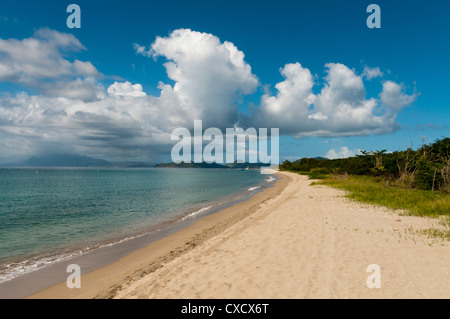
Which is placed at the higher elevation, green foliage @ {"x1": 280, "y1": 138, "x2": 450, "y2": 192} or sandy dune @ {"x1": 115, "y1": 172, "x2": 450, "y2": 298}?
green foliage @ {"x1": 280, "y1": 138, "x2": 450, "y2": 192}

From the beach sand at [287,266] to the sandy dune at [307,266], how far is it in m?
0.03

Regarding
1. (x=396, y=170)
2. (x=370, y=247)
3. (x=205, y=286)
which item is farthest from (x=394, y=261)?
(x=396, y=170)

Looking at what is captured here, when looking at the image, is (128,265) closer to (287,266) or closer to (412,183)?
(287,266)

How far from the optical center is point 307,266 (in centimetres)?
800

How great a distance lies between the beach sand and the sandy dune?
26mm

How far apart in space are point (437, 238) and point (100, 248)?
16.6 m

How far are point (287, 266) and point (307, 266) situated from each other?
662 mm

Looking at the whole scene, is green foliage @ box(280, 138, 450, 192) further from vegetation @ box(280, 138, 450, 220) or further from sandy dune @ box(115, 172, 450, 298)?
sandy dune @ box(115, 172, 450, 298)

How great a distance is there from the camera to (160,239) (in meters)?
14.6

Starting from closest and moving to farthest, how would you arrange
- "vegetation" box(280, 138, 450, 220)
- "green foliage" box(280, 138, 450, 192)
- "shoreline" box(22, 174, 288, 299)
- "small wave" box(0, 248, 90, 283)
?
1. "shoreline" box(22, 174, 288, 299)
2. "small wave" box(0, 248, 90, 283)
3. "vegetation" box(280, 138, 450, 220)
4. "green foliage" box(280, 138, 450, 192)

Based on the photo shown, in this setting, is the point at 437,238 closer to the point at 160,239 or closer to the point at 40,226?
the point at 160,239

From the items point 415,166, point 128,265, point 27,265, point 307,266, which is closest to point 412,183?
point 415,166

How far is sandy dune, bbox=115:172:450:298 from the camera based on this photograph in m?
6.49

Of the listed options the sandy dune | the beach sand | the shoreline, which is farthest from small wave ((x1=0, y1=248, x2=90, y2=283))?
the sandy dune
